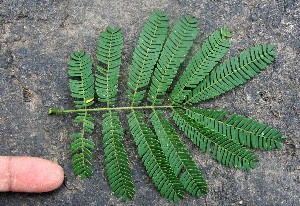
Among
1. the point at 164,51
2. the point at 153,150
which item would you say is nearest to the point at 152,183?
the point at 153,150

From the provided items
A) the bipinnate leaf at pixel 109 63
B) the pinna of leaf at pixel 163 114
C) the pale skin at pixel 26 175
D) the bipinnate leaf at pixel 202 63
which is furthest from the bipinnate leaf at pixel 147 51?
the pale skin at pixel 26 175

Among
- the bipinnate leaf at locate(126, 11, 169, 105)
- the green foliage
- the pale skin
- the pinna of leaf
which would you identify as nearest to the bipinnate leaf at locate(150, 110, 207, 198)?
the pinna of leaf

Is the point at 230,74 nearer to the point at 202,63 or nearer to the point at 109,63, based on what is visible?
the point at 202,63

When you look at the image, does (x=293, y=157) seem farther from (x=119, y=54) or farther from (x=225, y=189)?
(x=119, y=54)

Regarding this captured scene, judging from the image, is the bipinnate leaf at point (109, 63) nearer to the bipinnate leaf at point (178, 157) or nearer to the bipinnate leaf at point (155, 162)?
the bipinnate leaf at point (155, 162)

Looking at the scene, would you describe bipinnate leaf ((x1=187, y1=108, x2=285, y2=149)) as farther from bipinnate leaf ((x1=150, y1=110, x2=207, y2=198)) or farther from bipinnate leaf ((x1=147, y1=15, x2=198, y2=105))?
bipinnate leaf ((x1=147, y1=15, x2=198, y2=105))
